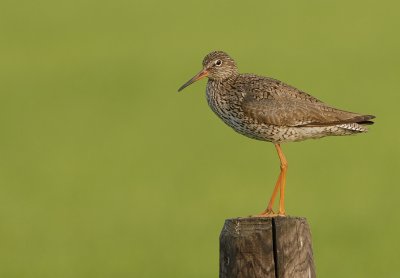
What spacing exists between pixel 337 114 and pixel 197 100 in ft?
61.7

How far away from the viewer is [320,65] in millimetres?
31266

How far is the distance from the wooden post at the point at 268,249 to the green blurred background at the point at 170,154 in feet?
26.9

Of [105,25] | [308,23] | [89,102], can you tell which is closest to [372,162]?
[89,102]

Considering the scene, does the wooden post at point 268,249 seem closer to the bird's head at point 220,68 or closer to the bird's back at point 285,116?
the bird's back at point 285,116

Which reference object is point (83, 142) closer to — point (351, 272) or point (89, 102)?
point (89, 102)

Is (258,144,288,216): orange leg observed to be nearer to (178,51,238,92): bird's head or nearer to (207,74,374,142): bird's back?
(207,74,374,142): bird's back

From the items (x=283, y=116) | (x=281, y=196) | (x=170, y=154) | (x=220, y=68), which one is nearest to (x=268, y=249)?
(x=281, y=196)

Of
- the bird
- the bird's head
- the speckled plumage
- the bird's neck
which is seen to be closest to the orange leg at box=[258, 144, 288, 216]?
the bird

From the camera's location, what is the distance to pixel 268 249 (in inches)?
228

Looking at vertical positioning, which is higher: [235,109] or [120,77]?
[120,77]

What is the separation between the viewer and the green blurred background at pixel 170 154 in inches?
615

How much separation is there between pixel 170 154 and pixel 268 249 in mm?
15381

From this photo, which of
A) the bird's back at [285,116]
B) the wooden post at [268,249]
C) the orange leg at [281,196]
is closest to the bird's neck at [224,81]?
the bird's back at [285,116]

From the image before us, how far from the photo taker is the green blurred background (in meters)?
15.6
